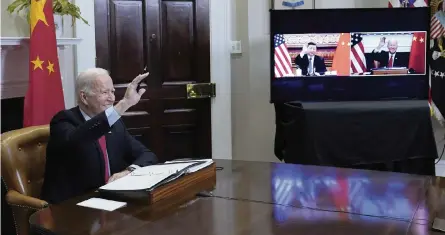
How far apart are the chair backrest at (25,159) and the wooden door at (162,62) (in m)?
1.39

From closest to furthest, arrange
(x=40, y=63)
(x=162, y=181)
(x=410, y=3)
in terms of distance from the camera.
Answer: (x=162, y=181) → (x=40, y=63) → (x=410, y=3)

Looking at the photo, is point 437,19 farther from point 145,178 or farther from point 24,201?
point 24,201

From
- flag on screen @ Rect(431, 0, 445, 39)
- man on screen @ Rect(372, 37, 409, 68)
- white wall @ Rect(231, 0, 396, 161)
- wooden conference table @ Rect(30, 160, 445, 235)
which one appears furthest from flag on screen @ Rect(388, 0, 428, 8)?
wooden conference table @ Rect(30, 160, 445, 235)

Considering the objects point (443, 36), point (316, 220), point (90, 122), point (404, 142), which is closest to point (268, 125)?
point (404, 142)

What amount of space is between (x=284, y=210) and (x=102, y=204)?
58 centimetres

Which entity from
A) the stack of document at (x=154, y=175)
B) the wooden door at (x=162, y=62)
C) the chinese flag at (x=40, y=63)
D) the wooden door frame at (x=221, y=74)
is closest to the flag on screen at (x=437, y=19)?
the wooden door frame at (x=221, y=74)

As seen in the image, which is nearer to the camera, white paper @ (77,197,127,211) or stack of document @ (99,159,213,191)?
white paper @ (77,197,127,211)

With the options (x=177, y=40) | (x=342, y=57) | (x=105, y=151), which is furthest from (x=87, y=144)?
(x=342, y=57)

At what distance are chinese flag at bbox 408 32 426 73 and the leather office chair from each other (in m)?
2.48

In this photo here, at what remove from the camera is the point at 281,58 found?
3586 mm

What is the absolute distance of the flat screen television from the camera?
3.56 metres

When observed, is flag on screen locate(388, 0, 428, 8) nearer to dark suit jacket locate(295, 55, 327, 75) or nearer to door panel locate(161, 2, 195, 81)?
dark suit jacket locate(295, 55, 327, 75)

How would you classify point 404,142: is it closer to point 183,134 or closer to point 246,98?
point 246,98

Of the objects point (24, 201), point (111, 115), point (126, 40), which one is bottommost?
point (24, 201)
